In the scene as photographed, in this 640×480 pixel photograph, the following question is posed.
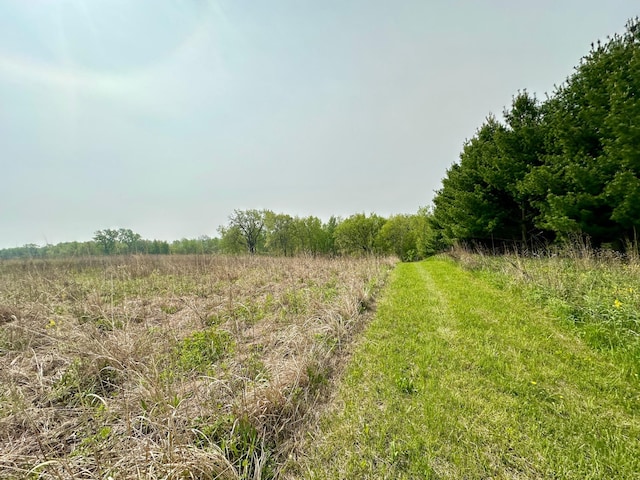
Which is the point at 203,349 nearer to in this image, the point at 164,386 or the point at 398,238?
the point at 164,386

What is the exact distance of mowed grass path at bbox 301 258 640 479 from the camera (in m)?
1.81

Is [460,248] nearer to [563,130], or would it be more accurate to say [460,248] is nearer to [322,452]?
[563,130]

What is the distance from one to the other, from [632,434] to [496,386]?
3.15 feet

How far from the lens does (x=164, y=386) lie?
2.59 metres

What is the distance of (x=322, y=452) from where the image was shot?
2016 mm

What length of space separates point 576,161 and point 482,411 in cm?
1120

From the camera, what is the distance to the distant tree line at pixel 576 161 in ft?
23.7

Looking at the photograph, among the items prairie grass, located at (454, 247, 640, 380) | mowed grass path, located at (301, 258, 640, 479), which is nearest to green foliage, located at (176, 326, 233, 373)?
mowed grass path, located at (301, 258, 640, 479)

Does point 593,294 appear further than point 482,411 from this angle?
Yes

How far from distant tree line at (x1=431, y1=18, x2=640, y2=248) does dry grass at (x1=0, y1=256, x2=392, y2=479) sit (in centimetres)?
948

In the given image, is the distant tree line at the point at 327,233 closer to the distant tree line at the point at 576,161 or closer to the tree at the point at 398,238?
the tree at the point at 398,238

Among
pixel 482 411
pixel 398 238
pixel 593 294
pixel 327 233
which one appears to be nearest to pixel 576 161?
pixel 593 294

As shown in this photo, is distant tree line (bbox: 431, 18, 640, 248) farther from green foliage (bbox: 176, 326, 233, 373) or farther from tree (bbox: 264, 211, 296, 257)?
tree (bbox: 264, 211, 296, 257)

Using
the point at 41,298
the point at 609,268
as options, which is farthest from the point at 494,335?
the point at 41,298
